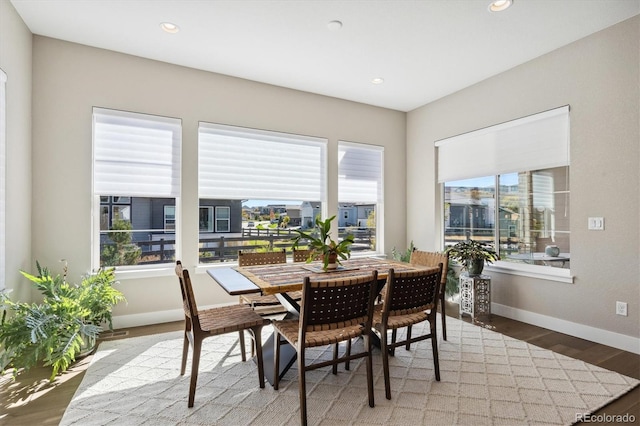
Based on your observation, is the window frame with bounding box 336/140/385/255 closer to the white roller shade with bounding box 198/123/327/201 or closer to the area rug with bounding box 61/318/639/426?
the white roller shade with bounding box 198/123/327/201

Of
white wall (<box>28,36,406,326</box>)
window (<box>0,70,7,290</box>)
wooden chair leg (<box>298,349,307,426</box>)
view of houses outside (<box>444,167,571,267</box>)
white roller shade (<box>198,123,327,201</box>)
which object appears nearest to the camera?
wooden chair leg (<box>298,349,307,426</box>)

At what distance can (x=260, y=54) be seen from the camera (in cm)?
364

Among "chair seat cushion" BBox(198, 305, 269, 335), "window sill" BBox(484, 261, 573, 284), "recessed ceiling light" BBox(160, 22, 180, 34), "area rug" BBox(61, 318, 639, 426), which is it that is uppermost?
"recessed ceiling light" BBox(160, 22, 180, 34)

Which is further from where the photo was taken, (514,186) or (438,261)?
(514,186)

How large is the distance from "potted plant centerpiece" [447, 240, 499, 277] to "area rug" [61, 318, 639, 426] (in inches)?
41.7

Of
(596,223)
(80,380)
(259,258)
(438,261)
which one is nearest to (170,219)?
(259,258)

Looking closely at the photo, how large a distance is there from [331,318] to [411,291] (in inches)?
26.0

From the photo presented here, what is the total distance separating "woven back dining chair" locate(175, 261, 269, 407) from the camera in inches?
84.8

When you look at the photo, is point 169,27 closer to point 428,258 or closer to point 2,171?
point 2,171

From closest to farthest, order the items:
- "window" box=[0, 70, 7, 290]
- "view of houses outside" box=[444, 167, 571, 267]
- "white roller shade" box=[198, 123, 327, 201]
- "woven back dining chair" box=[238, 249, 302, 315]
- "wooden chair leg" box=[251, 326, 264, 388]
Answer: "wooden chair leg" box=[251, 326, 264, 388] < "window" box=[0, 70, 7, 290] < "woven back dining chair" box=[238, 249, 302, 315] < "view of houses outside" box=[444, 167, 571, 267] < "white roller shade" box=[198, 123, 327, 201]

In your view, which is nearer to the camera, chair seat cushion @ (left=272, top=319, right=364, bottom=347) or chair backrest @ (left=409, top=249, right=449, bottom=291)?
chair seat cushion @ (left=272, top=319, right=364, bottom=347)

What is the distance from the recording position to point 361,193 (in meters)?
5.24

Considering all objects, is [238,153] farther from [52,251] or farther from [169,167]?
[52,251]

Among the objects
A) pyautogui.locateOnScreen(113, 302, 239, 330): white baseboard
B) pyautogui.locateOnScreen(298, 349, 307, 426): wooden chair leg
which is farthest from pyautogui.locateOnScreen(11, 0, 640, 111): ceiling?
pyautogui.locateOnScreen(113, 302, 239, 330): white baseboard
